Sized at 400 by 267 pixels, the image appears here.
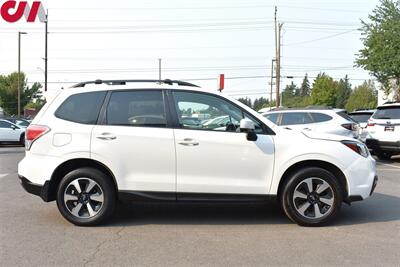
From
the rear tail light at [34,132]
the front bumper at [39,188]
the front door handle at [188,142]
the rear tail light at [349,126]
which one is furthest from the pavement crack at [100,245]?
the rear tail light at [349,126]

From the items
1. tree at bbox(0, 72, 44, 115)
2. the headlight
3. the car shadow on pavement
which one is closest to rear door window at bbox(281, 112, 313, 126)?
the car shadow on pavement

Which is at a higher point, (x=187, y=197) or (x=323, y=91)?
(x=323, y=91)

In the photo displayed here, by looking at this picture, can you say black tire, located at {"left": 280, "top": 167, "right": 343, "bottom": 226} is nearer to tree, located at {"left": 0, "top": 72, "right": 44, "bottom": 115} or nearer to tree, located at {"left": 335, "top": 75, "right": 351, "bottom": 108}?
tree, located at {"left": 0, "top": 72, "right": 44, "bottom": 115}

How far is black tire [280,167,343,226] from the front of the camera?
6.56 meters

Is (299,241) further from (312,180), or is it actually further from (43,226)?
(43,226)

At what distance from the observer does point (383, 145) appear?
1500cm

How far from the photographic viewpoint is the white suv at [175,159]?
21.4ft

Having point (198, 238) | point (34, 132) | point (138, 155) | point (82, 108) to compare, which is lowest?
point (198, 238)

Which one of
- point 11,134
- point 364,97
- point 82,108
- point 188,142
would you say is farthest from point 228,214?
point 364,97

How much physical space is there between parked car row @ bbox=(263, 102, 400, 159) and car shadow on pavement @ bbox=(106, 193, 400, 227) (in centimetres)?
521

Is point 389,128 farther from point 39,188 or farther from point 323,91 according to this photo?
point 323,91

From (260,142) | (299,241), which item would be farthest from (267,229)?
(260,142)

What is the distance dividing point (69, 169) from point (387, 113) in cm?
1107

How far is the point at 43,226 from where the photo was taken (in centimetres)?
666
